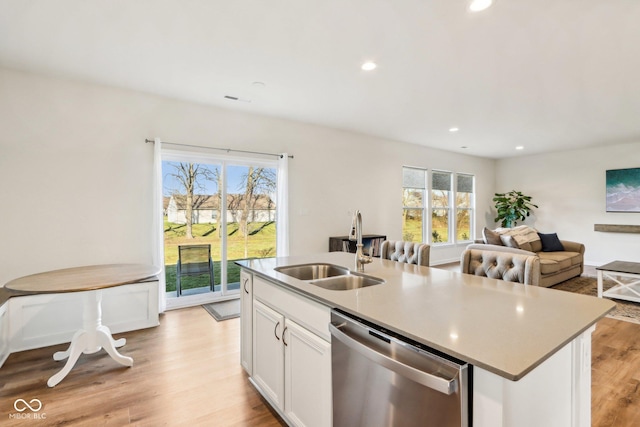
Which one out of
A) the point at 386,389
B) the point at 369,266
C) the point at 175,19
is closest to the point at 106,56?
the point at 175,19

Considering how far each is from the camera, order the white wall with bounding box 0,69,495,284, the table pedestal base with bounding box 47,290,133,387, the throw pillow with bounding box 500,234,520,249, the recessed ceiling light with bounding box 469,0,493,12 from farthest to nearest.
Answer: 1. the throw pillow with bounding box 500,234,520,249
2. the white wall with bounding box 0,69,495,284
3. the table pedestal base with bounding box 47,290,133,387
4. the recessed ceiling light with bounding box 469,0,493,12

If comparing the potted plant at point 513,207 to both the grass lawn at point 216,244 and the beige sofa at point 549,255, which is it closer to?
the beige sofa at point 549,255

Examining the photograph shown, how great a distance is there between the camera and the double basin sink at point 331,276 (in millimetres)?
1939

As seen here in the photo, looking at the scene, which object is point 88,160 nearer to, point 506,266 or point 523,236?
point 506,266


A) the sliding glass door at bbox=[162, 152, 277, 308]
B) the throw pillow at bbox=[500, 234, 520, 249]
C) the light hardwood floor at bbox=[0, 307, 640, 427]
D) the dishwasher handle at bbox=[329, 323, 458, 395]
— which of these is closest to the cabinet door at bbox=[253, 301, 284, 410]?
the light hardwood floor at bbox=[0, 307, 640, 427]

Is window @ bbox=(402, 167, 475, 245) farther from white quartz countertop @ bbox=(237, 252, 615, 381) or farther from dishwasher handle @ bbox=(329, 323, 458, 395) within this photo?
dishwasher handle @ bbox=(329, 323, 458, 395)

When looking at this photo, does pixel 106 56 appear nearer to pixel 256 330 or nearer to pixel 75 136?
pixel 75 136

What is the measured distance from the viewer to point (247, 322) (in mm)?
2248

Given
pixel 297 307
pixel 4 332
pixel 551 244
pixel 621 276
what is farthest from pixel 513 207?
pixel 4 332

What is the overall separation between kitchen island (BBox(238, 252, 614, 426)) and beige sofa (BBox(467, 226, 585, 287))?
3.45 meters

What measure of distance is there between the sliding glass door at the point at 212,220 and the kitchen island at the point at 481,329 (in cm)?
244

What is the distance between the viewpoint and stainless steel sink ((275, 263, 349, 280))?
89.0 inches

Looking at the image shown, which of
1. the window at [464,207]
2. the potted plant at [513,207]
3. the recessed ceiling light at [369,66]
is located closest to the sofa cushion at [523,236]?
the window at [464,207]

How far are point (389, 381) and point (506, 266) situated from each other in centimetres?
132
